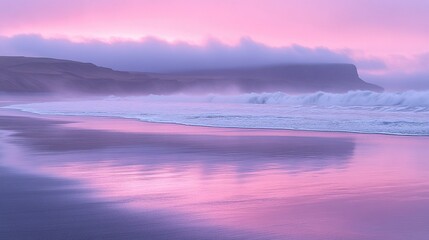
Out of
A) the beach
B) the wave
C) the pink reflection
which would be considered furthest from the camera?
the wave

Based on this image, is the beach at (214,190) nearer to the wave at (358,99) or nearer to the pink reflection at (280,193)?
the pink reflection at (280,193)

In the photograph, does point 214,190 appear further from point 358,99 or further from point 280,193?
point 358,99

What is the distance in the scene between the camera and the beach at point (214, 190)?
554 centimetres

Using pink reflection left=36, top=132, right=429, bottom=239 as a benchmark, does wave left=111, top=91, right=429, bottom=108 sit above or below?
above

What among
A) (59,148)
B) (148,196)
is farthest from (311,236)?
(59,148)

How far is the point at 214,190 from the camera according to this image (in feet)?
24.0

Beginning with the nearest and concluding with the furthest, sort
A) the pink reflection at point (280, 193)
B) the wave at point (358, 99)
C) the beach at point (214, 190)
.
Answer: the beach at point (214, 190), the pink reflection at point (280, 193), the wave at point (358, 99)

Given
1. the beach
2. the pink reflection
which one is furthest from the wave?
the pink reflection

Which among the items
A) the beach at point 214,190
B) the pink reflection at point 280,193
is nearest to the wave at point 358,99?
the beach at point 214,190

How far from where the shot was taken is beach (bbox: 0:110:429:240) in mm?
5543

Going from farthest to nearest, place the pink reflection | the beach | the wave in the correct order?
the wave → the pink reflection → the beach

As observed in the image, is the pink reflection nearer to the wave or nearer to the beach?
the beach

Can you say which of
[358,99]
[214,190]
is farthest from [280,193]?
[358,99]

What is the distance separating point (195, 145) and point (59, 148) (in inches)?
108
